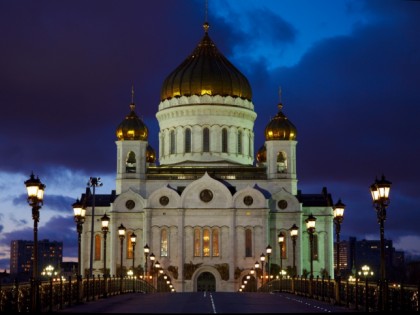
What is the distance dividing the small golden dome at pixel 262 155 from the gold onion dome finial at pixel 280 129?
8.26 metres

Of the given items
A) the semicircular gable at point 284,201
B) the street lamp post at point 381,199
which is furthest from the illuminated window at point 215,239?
the street lamp post at point 381,199

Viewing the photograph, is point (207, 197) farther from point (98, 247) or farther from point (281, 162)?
point (98, 247)

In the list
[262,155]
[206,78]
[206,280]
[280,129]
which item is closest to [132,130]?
[206,78]

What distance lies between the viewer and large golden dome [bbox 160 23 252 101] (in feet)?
341

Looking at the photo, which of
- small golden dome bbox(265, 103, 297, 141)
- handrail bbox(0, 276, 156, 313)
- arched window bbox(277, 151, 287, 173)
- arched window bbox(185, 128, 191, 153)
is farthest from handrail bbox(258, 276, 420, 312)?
arched window bbox(185, 128, 191, 153)

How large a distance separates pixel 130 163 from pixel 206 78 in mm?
11908

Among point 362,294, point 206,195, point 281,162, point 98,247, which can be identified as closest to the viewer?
point 362,294

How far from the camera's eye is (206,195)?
320ft

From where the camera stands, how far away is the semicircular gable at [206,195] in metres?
97.1

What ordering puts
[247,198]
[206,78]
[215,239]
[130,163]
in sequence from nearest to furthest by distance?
[247,198] < [215,239] < [130,163] < [206,78]

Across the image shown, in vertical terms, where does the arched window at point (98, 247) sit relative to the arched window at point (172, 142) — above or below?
below

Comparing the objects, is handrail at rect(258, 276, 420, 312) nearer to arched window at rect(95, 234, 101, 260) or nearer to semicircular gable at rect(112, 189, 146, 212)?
semicircular gable at rect(112, 189, 146, 212)

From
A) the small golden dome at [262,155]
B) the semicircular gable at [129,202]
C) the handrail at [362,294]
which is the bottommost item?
the handrail at [362,294]

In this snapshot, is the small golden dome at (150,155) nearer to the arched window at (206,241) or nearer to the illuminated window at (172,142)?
the illuminated window at (172,142)
